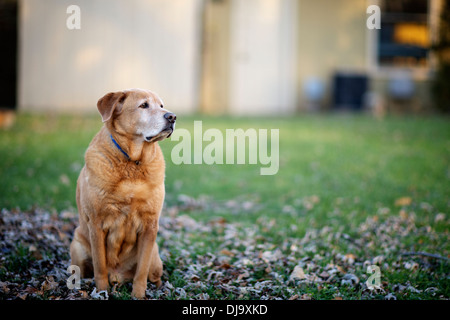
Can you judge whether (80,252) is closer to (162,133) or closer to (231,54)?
(162,133)

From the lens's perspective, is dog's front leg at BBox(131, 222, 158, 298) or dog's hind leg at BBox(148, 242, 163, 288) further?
dog's hind leg at BBox(148, 242, 163, 288)

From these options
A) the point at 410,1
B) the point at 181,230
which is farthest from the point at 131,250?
the point at 410,1

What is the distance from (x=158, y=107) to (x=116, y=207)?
707 millimetres

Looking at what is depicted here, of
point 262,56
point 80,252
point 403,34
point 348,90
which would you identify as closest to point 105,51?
point 262,56

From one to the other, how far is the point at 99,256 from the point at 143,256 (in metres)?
0.28

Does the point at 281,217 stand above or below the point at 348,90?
below

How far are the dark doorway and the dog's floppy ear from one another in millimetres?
10812

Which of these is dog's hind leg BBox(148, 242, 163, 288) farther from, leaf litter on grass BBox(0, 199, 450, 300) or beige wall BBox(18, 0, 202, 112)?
beige wall BBox(18, 0, 202, 112)

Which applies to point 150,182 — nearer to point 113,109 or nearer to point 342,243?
point 113,109

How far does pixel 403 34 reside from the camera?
15.8 m

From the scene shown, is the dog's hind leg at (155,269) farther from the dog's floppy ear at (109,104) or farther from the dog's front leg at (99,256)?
the dog's floppy ear at (109,104)

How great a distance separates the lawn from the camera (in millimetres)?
3440

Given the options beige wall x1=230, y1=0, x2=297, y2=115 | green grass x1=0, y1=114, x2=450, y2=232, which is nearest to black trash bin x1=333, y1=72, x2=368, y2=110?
beige wall x1=230, y1=0, x2=297, y2=115
